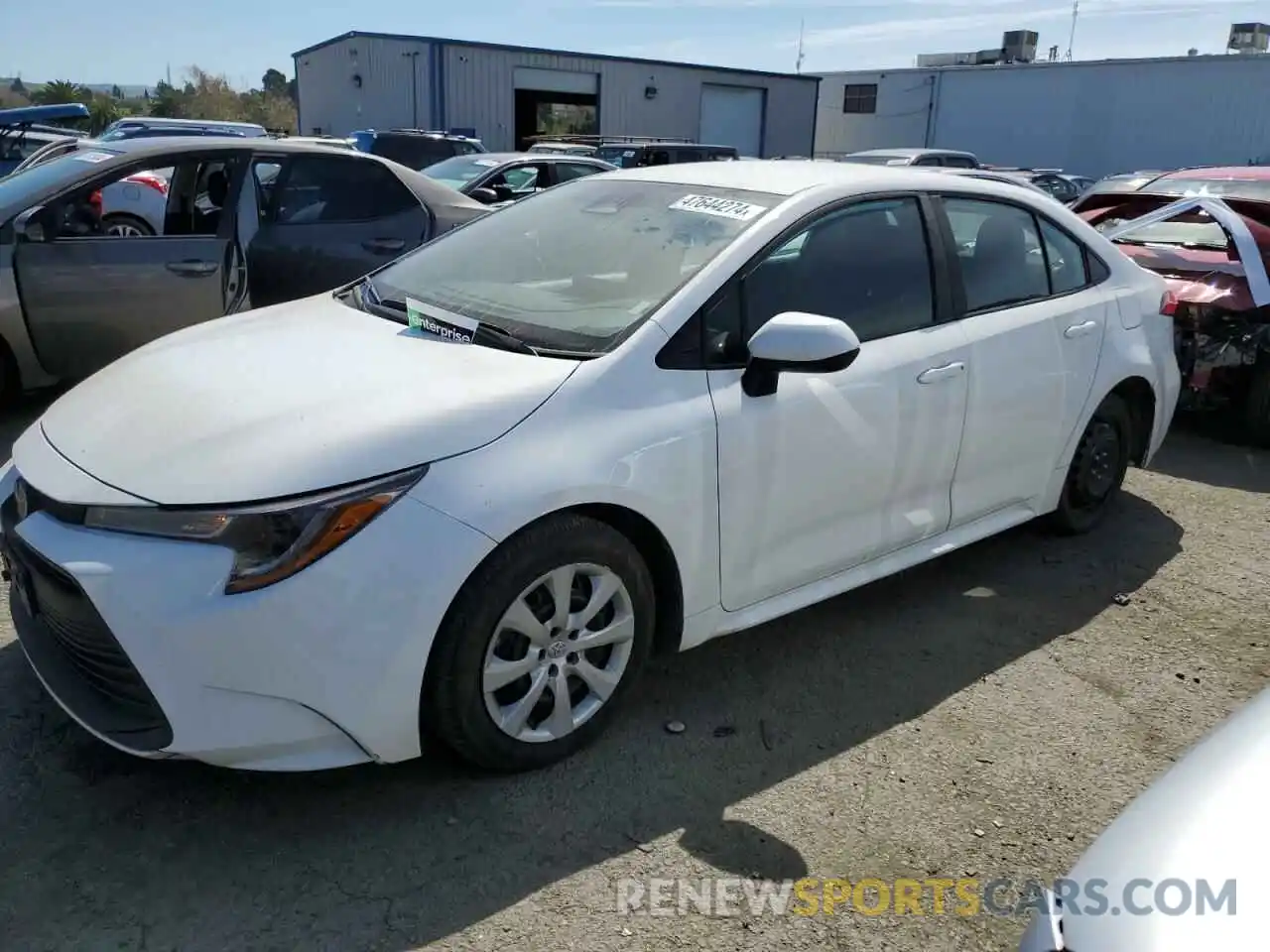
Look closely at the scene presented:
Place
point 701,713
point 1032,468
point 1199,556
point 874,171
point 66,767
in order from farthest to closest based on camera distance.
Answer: point 1199,556
point 1032,468
point 874,171
point 701,713
point 66,767

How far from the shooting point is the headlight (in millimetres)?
2277

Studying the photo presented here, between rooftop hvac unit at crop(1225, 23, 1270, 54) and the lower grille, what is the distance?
128ft

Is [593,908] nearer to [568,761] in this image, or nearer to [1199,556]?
[568,761]

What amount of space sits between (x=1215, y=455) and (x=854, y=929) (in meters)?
5.03

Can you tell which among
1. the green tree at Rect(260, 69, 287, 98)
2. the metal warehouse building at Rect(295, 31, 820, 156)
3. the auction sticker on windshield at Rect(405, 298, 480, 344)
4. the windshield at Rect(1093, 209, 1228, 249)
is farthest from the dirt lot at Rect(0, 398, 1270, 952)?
the green tree at Rect(260, 69, 287, 98)

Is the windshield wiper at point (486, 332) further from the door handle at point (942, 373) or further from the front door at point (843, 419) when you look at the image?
the door handle at point (942, 373)

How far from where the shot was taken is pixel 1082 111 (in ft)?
102

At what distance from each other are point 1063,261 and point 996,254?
1.55 feet

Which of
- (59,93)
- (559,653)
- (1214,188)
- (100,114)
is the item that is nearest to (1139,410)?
(559,653)

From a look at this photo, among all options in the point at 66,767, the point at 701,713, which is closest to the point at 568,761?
the point at 701,713

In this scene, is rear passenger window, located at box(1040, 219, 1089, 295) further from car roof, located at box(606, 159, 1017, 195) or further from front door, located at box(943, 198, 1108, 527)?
car roof, located at box(606, 159, 1017, 195)

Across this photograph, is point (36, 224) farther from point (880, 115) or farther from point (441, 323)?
point (880, 115)

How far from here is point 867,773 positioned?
114 inches

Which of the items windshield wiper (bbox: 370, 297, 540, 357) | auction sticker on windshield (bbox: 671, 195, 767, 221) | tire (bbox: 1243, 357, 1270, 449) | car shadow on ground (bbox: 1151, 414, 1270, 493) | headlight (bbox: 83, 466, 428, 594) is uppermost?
auction sticker on windshield (bbox: 671, 195, 767, 221)
